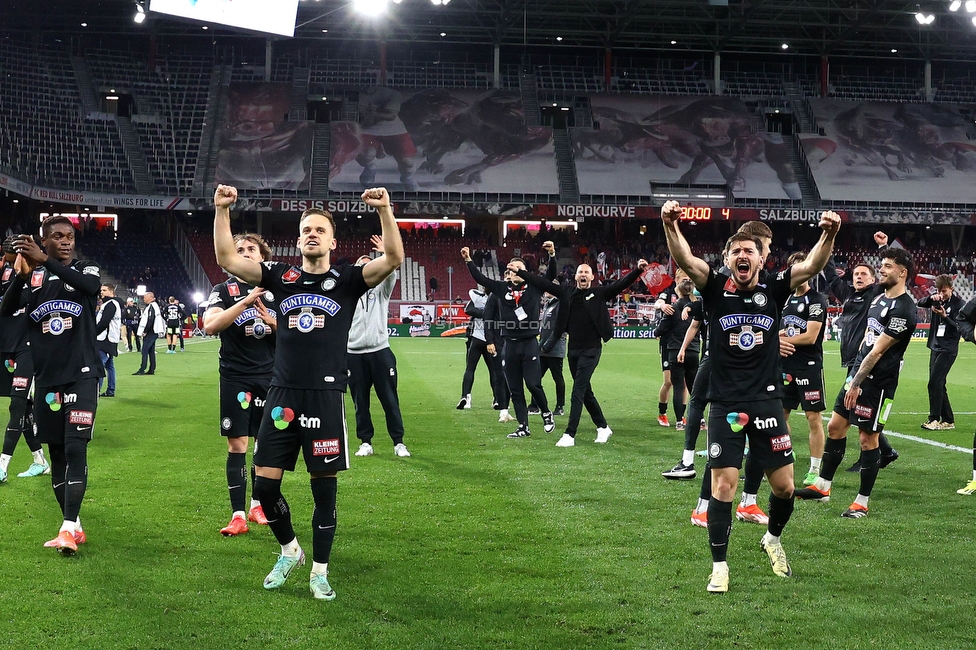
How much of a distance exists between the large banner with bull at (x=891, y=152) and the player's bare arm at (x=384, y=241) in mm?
50195

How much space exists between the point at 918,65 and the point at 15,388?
2477 inches

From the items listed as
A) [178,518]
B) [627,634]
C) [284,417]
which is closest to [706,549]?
[627,634]

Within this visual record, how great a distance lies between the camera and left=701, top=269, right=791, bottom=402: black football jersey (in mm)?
5781

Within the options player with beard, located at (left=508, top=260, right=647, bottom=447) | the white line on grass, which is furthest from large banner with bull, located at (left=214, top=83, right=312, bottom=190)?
the white line on grass

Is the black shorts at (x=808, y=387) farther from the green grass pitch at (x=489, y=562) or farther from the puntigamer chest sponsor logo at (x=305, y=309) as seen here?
the puntigamer chest sponsor logo at (x=305, y=309)

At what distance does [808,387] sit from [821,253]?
3.48 meters

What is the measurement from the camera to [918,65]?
59531 millimetres

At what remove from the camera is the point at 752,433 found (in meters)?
5.78

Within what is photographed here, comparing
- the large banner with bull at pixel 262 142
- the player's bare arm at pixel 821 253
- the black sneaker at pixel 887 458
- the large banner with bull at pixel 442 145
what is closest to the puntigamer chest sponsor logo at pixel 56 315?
the player's bare arm at pixel 821 253

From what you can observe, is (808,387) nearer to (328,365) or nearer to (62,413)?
(328,365)

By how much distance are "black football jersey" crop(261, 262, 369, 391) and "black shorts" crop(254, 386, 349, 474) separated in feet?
0.26

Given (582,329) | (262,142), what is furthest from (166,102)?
(582,329)

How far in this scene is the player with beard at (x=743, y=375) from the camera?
5.72 m

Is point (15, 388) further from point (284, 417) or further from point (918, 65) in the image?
point (918, 65)
